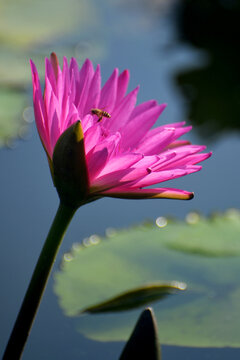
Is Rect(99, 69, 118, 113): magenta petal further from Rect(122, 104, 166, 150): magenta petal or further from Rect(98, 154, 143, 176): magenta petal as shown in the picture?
Rect(98, 154, 143, 176): magenta petal

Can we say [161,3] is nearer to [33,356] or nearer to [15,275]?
[15,275]

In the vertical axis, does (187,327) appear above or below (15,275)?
below

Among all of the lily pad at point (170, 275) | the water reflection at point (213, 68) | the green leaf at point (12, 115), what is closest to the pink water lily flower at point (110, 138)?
the lily pad at point (170, 275)

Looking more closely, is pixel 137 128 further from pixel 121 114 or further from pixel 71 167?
pixel 71 167

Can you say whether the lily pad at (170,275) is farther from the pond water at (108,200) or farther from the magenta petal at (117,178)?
the magenta petal at (117,178)

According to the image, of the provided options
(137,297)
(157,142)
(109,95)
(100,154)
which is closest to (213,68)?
(137,297)

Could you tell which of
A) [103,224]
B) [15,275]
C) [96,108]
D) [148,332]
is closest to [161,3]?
[103,224]

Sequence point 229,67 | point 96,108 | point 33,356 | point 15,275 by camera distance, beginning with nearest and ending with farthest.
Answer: point 96,108 < point 33,356 < point 15,275 < point 229,67
